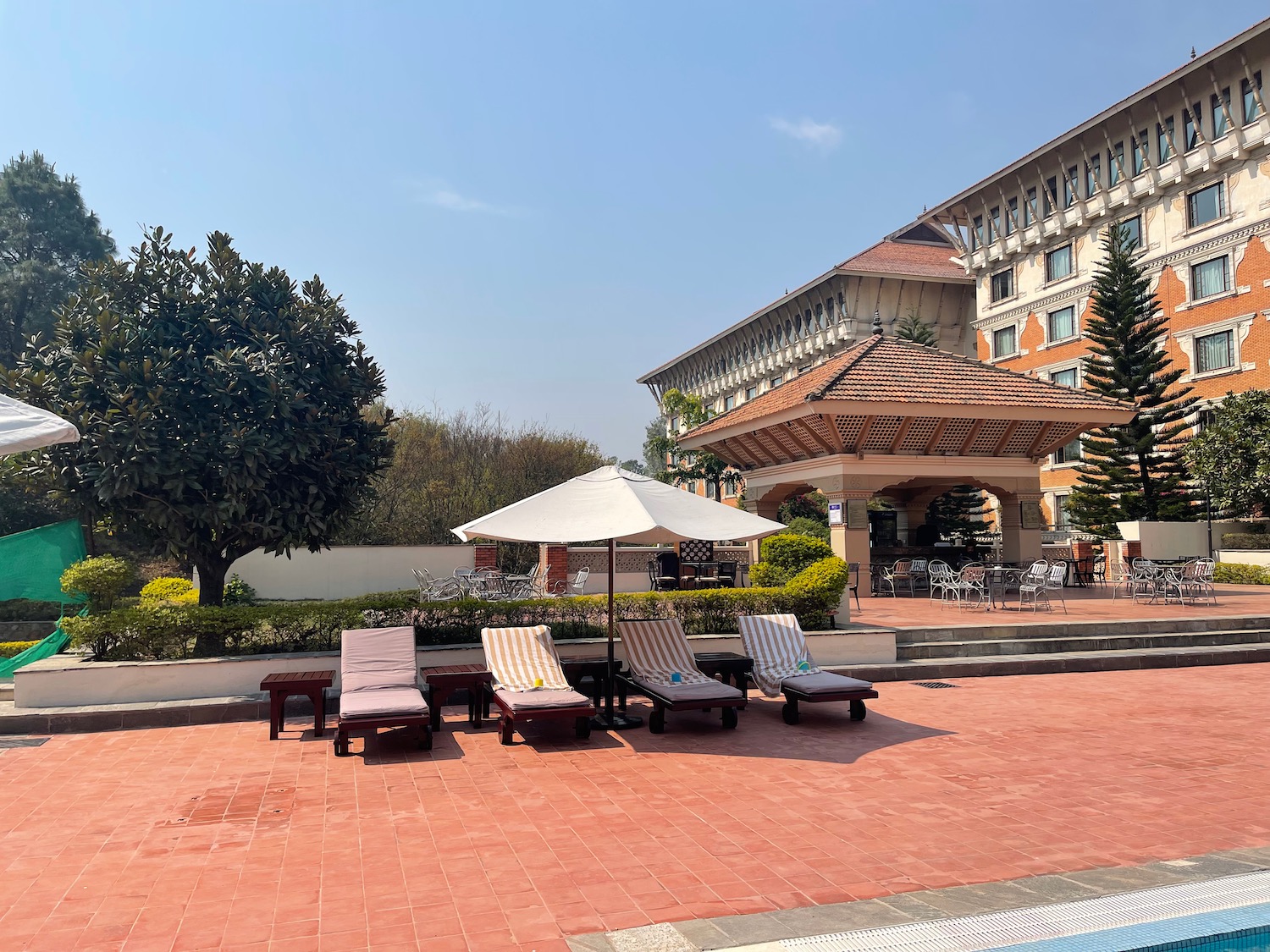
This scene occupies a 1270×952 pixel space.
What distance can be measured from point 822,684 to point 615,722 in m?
2.06

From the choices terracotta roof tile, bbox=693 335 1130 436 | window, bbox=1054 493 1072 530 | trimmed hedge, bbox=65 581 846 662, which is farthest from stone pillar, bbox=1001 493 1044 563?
window, bbox=1054 493 1072 530

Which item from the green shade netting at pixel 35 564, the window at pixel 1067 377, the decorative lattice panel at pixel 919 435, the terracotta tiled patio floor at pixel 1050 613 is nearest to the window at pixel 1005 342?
the window at pixel 1067 377

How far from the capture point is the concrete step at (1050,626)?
1245 cm

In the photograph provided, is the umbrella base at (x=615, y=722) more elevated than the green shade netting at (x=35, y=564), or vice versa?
the green shade netting at (x=35, y=564)

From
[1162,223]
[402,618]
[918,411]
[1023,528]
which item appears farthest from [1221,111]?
[402,618]

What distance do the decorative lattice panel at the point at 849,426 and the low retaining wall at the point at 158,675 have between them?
32.2ft

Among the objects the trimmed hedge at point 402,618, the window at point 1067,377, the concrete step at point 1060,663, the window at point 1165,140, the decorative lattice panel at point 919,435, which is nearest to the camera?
the trimmed hedge at point 402,618

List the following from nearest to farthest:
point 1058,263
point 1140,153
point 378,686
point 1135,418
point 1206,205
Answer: point 378,686
point 1135,418
point 1206,205
point 1140,153
point 1058,263

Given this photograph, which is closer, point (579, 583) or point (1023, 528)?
point (579, 583)

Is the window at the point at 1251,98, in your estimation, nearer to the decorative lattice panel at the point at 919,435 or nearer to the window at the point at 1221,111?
the window at the point at 1221,111

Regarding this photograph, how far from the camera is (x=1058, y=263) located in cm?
3778

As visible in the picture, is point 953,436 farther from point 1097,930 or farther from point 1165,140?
point 1165,140

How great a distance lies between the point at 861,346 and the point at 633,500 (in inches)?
553

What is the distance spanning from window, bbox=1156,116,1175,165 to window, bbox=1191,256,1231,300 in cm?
427
